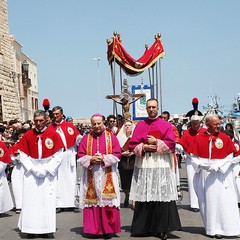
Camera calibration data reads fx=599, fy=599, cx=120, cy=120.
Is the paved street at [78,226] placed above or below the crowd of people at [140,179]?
below

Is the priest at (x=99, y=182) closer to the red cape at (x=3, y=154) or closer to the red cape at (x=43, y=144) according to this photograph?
the red cape at (x=43, y=144)

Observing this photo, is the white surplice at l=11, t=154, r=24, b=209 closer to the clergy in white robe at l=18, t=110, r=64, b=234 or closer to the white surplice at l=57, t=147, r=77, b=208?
the white surplice at l=57, t=147, r=77, b=208

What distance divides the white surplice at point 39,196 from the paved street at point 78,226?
0.28m

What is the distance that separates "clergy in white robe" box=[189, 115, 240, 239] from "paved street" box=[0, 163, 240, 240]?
12.1 inches

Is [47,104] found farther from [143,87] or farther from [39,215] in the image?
[143,87]

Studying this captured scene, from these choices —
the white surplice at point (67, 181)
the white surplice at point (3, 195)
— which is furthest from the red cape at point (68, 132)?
the white surplice at point (3, 195)

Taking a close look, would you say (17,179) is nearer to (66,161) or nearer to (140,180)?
(66,161)

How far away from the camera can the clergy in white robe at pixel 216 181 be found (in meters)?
8.43

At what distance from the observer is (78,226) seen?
31.7 ft

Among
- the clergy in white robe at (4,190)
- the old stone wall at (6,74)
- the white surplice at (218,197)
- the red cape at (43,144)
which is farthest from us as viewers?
the old stone wall at (6,74)

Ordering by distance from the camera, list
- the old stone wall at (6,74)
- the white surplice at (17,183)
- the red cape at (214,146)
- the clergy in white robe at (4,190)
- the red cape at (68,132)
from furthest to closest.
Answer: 1. the old stone wall at (6,74)
2. the white surplice at (17,183)
3. the red cape at (68,132)
4. the clergy in white robe at (4,190)
5. the red cape at (214,146)

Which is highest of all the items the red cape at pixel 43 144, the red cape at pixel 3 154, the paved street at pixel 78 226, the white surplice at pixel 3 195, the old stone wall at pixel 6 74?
the old stone wall at pixel 6 74

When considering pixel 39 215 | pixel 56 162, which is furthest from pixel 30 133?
pixel 39 215

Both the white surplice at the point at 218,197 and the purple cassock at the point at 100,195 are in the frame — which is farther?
the purple cassock at the point at 100,195
